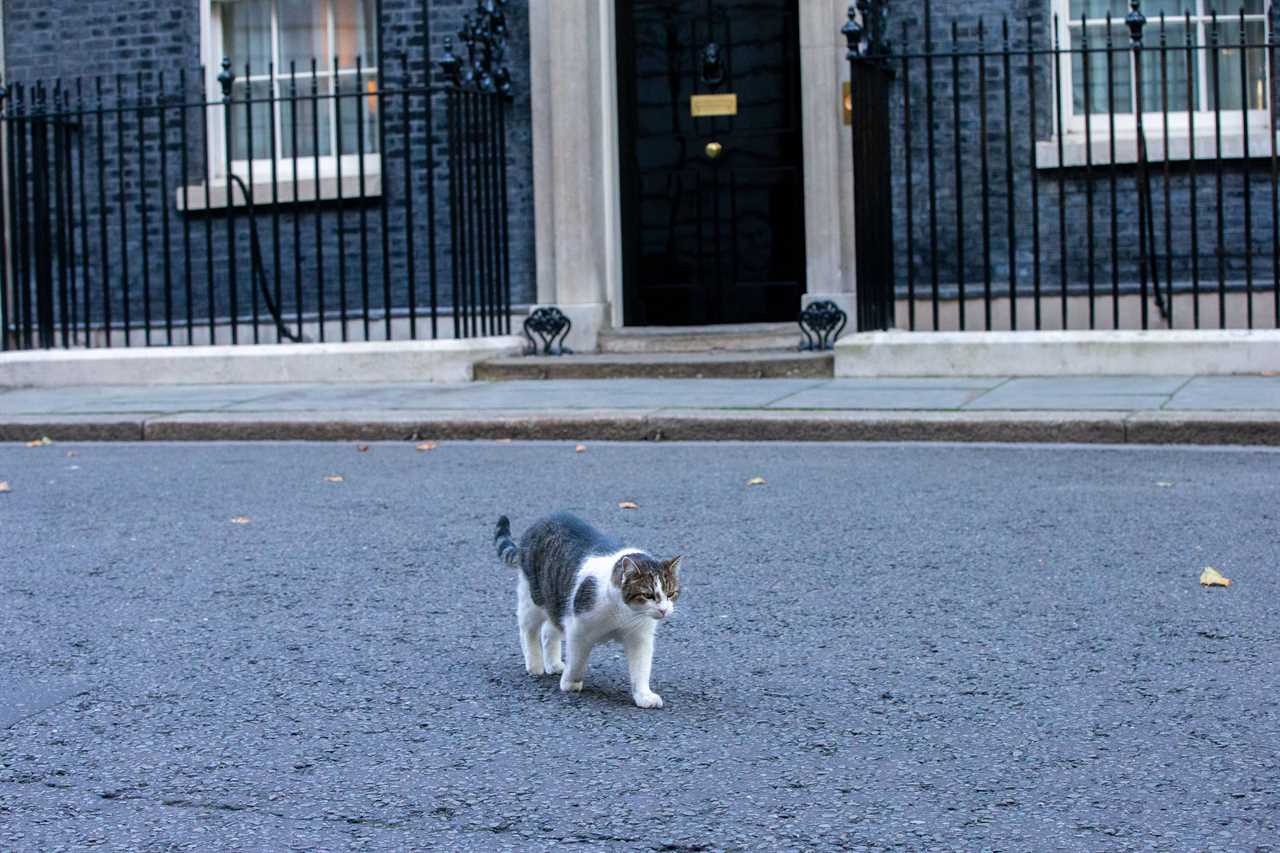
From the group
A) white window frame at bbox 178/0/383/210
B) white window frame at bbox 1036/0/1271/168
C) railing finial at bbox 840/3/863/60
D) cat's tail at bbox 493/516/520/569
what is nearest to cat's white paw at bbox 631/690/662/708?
cat's tail at bbox 493/516/520/569

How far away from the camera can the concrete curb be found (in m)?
8.71

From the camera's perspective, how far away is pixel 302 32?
1490cm

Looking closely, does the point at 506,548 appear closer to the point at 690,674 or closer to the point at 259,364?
the point at 690,674

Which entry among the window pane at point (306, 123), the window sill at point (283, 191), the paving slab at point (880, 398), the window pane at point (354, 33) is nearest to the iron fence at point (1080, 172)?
the paving slab at point (880, 398)

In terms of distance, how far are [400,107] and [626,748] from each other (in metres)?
11.0

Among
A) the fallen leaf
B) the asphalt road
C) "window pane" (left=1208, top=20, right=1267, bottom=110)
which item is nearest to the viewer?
the asphalt road

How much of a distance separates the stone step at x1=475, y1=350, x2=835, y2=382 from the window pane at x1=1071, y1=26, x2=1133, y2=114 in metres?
2.92

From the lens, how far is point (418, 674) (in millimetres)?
4555

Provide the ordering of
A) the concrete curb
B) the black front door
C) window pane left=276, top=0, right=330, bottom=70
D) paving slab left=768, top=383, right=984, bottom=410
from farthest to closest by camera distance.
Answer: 1. window pane left=276, top=0, right=330, bottom=70
2. the black front door
3. paving slab left=768, top=383, right=984, bottom=410
4. the concrete curb

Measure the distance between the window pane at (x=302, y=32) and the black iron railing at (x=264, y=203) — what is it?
0.13 m

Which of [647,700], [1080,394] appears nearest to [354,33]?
[1080,394]

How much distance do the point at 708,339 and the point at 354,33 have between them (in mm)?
4078

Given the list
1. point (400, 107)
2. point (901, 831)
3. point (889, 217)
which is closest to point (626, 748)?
point (901, 831)

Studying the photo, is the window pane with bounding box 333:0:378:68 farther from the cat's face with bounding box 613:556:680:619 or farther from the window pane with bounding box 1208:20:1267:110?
the cat's face with bounding box 613:556:680:619
